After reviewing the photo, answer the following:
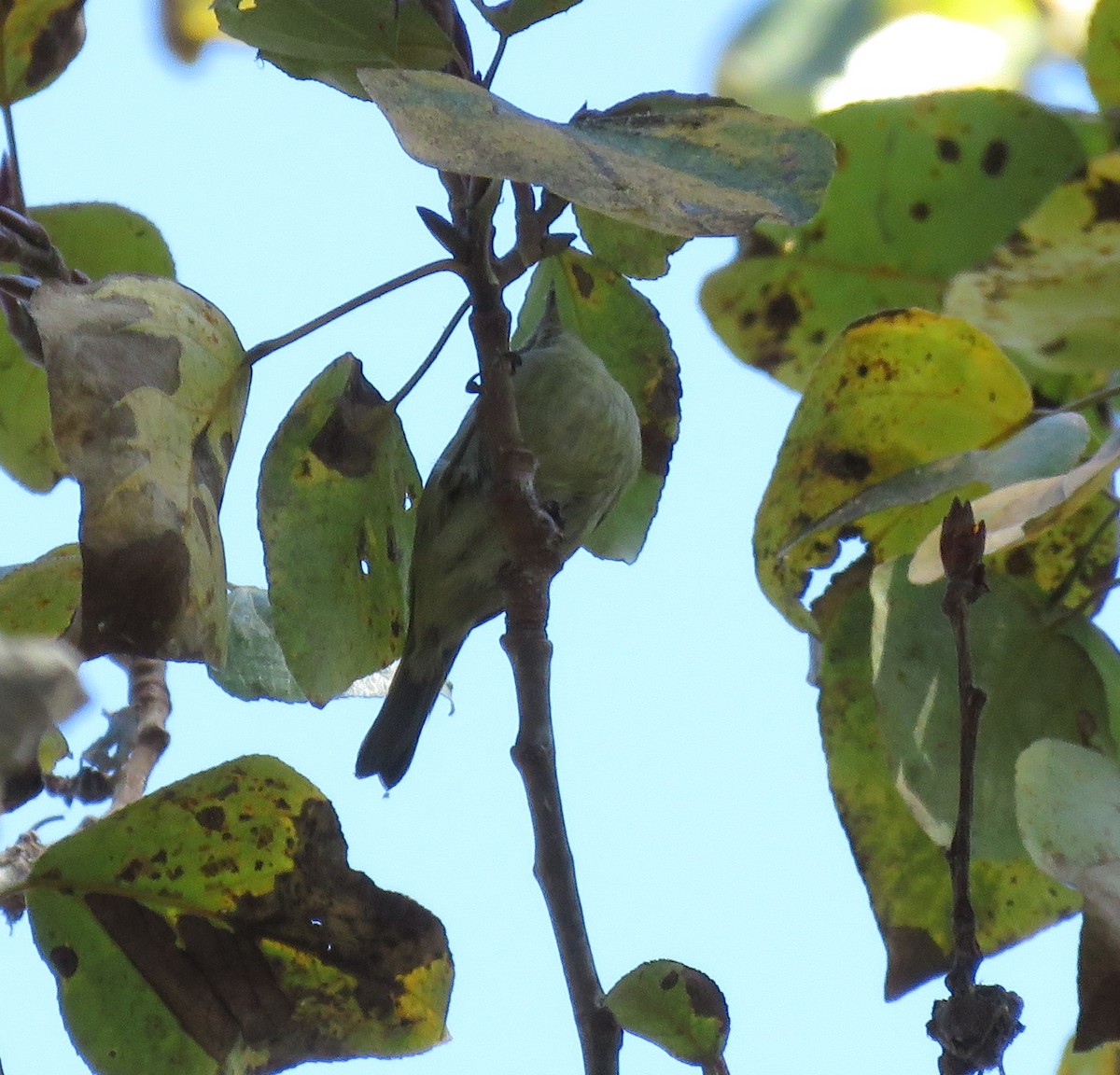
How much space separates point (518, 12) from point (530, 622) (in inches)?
21.4

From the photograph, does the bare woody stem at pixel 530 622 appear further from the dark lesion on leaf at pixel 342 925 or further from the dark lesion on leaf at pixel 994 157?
the dark lesion on leaf at pixel 994 157

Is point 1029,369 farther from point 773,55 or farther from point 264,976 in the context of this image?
point 264,976

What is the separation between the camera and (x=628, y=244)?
5.07 feet

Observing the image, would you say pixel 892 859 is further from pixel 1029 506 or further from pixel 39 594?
pixel 39 594

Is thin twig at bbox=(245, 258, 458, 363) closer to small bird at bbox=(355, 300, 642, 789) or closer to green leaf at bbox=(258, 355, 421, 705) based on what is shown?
green leaf at bbox=(258, 355, 421, 705)

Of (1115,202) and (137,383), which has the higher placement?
(1115,202)

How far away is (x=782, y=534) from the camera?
56.2 inches

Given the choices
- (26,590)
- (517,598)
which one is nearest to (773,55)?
(517,598)

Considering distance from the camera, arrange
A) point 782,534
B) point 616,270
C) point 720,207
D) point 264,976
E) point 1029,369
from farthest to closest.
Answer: point 1029,369 < point 616,270 < point 782,534 < point 264,976 < point 720,207

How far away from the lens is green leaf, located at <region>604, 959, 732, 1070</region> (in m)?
1.09

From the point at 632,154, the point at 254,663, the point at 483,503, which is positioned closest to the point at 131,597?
the point at 632,154

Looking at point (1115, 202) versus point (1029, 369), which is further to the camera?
point (1029, 369)

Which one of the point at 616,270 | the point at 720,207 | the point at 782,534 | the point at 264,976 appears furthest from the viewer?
the point at 616,270

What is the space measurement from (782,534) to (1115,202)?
0.43 metres
